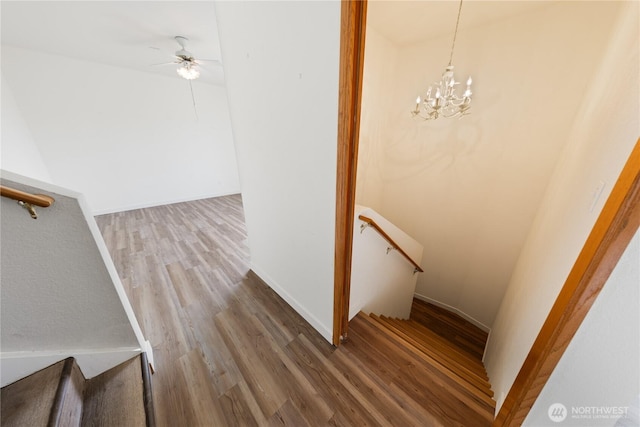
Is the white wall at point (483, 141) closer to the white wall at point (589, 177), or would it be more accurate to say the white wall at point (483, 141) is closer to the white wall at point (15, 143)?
the white wall at point (589, 177)

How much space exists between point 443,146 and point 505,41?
1107 mm

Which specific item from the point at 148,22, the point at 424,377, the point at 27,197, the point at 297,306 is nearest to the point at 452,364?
the point at 424,377

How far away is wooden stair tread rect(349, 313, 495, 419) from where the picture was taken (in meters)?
1.19

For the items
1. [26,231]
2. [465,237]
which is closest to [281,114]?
[26,231]

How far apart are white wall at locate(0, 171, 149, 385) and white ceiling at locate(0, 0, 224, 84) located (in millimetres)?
2385

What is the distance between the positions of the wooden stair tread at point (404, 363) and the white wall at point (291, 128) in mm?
325

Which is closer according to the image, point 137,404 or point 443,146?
point 137,404

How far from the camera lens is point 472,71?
2318mm

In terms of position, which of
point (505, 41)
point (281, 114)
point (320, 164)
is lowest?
point (320, 164)

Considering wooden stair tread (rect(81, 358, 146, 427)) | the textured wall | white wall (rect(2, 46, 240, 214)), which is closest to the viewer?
the textured wall

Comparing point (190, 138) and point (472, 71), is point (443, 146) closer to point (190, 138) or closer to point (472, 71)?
point (472, 71)

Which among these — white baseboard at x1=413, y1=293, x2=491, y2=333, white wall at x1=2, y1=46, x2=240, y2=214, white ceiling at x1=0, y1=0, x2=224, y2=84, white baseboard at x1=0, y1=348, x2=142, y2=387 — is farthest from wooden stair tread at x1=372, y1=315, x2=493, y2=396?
white wall at x1=2, y1=46, x2=240, y2=214

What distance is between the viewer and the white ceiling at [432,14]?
191 cm

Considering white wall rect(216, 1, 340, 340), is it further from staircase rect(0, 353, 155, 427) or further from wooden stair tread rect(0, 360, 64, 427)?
wooden stair tread rect(0, 360, 64, 427)
